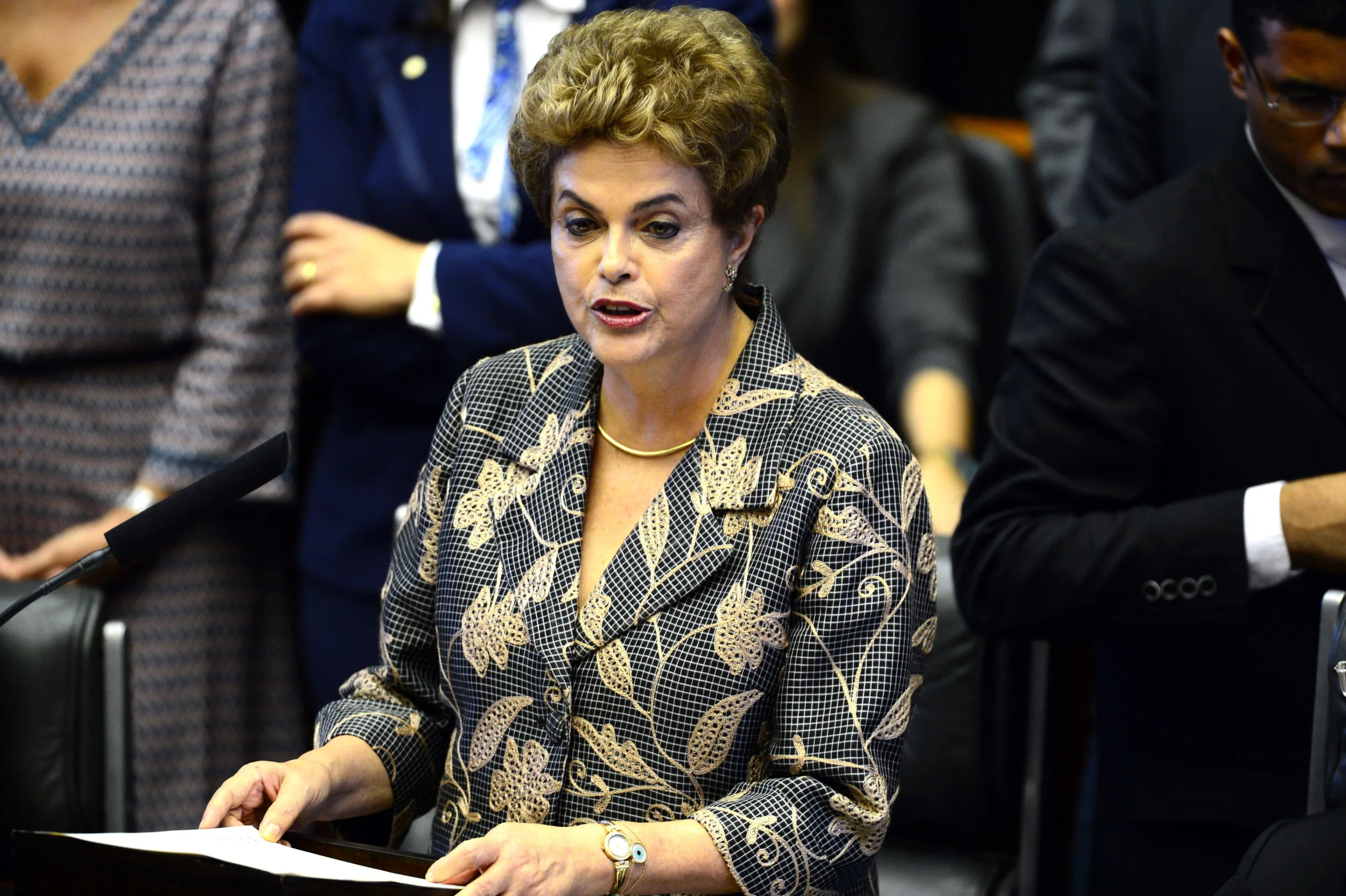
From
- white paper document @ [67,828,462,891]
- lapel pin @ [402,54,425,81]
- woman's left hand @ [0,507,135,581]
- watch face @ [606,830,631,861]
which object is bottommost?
woman's left hand @ [0,507,135,581]

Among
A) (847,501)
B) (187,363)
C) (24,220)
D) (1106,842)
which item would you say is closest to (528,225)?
(187,363)

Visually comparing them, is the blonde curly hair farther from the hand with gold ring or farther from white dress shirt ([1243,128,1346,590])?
the hand with gold ring

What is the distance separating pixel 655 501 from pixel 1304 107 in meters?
0.79

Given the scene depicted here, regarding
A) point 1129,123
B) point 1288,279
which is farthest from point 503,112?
point 1288,279

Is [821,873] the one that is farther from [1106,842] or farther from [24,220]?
[24,220]

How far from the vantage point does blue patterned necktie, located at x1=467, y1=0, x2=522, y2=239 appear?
7.90ft

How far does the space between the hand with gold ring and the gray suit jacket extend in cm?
65

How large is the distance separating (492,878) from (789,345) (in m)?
0.65

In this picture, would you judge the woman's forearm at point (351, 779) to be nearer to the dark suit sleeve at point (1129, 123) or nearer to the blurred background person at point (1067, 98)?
the dark suit sleeve at point (1129, 123)

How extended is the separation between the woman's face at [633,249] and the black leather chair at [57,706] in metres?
0.81

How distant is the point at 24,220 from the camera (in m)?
2.48

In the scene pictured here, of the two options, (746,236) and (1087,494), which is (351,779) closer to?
(746,236)

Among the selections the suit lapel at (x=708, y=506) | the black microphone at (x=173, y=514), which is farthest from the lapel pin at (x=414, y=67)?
the black microphone at (x=173, y=514)

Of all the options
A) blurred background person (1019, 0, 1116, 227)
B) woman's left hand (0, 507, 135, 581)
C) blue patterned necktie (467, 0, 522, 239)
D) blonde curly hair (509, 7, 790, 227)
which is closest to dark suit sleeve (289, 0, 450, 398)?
blue patterned necktie (467, 0, 522, 239)
